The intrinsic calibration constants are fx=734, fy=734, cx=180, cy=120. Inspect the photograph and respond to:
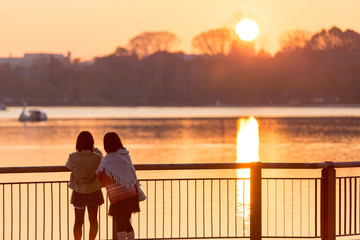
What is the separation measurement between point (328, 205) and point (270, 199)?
76.4 feet

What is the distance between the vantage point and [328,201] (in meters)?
9.62

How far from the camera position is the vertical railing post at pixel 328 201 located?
960cm

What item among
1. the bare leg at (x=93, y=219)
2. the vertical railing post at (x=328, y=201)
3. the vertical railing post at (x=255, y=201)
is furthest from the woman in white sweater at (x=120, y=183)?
the vertical railing post at (x=328, y=201)

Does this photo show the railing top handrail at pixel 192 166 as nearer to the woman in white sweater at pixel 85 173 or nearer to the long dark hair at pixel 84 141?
the woman in white sweater at pixel 85 173

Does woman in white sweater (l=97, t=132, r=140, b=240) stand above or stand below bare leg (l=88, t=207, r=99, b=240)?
above

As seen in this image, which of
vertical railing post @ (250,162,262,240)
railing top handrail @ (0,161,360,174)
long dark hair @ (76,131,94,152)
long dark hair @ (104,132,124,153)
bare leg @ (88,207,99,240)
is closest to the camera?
long dark hair @ (104,132,124,153)

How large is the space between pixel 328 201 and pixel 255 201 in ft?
3.13

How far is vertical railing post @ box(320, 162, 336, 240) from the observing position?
9.60m

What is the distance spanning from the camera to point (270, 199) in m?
32.7

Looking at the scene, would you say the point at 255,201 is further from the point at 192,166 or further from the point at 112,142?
the point at 112,142

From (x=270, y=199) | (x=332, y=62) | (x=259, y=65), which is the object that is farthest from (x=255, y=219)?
(x=259, y=65)

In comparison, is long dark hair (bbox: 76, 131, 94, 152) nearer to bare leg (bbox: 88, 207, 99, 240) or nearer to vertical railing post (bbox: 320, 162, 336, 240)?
bare leg (bbox: 88, 207, 99, 240)

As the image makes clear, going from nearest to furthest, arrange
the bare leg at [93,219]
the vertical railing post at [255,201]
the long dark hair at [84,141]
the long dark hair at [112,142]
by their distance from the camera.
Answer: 1. the long dark hair at [112,142]
2. the long dark hair at [84,141]
3. the bare leg at [93,219]
4. the vertical railing post at [255,201]

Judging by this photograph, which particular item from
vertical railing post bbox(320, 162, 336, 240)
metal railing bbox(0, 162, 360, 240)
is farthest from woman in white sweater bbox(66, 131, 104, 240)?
vertical railing post bbox(320, 162, 336, 240)
